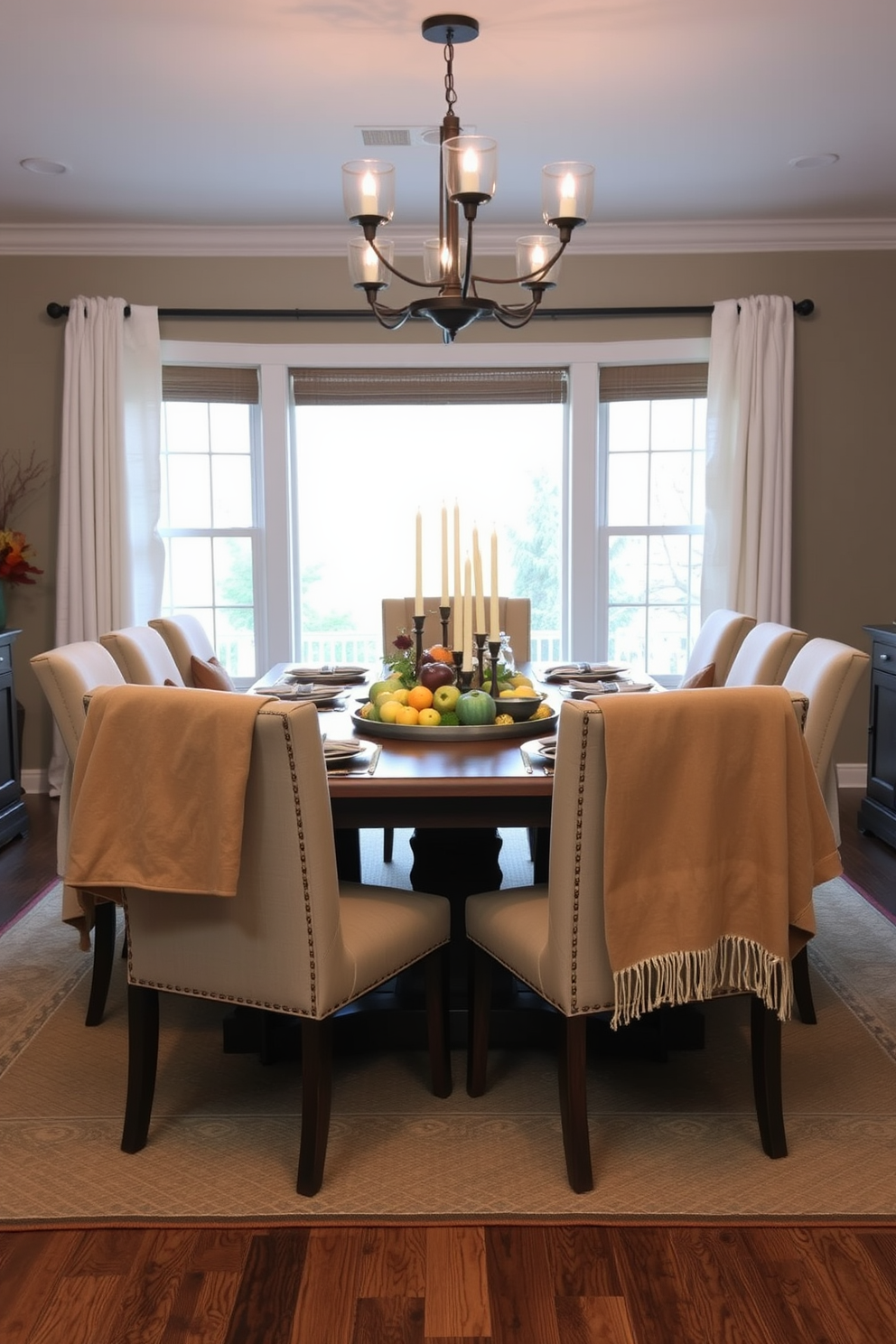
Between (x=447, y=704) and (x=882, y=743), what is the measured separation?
252 centimetres

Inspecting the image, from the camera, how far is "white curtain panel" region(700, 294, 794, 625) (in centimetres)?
526

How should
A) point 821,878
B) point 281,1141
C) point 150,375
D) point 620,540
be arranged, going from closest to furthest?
point 821,878 → point 281,1141 → point 150,375 → point 620,540

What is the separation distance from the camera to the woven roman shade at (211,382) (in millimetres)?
5477

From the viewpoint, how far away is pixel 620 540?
5676 mm

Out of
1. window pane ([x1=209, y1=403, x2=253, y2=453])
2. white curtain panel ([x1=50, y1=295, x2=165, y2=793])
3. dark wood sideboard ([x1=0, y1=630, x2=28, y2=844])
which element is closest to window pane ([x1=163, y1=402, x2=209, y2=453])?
window pane ([x1=209, y1=403, x2=253, y2=453])

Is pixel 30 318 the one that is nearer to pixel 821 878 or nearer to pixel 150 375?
pixel 150 375

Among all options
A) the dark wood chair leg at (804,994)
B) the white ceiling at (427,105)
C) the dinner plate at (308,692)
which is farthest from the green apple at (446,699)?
the white ceiling at (427,105)

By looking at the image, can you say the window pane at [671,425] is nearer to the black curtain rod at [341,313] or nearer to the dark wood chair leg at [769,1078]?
the black curtain rod at [341,313]

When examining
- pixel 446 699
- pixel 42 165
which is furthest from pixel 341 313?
pixel 446 699

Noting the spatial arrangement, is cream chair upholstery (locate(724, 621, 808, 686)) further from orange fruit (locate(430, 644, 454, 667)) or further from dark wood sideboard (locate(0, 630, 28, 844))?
dark wood sideboard (locate(0, 630, 28, 844))

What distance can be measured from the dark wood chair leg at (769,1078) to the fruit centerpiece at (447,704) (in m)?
0.91

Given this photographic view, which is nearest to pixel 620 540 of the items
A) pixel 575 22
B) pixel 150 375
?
pixel 150 375

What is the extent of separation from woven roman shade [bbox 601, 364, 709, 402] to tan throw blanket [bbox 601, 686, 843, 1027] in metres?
3.67

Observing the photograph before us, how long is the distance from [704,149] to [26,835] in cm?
377
